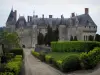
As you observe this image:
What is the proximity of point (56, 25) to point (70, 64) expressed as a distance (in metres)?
59.1

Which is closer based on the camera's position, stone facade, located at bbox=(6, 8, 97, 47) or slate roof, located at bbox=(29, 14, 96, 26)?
stone facade, located at bbox=(6, 8, 97, 47)

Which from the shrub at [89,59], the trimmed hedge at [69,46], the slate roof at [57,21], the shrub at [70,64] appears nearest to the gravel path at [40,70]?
the shrub at [70,64]

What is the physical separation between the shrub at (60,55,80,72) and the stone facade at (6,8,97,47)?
48.7 m

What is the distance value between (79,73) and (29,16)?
66.3 meters

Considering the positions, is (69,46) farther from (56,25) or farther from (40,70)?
(56,25)

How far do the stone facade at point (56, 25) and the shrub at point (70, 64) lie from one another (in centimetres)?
4866

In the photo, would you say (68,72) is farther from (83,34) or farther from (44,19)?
(44,19)

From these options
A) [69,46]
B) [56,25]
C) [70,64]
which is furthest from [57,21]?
[70,64]

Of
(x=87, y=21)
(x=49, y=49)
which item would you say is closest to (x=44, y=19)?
(x=87, y=21)

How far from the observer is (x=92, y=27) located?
6819 cm

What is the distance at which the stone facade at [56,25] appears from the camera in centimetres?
6819

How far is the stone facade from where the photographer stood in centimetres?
6819

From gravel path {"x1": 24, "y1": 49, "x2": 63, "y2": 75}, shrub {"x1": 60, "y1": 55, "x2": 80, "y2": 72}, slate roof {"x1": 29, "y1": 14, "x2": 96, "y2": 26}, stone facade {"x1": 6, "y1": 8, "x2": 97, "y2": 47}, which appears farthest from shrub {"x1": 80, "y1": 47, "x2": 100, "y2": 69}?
slate roof {"x1": 29, "y1": 14, "x2": 96, "y2": 26}

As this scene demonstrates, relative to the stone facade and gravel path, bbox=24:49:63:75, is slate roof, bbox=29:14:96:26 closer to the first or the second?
the stone facade
